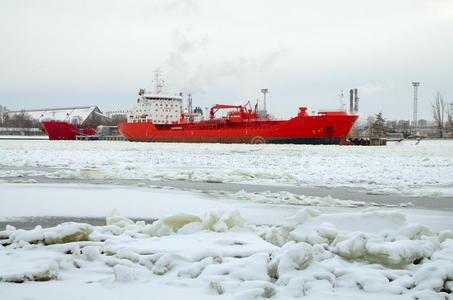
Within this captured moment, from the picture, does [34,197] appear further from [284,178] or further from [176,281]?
[284,178]

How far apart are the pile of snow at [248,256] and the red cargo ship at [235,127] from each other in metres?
29.6

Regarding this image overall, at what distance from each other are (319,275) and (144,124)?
138ft

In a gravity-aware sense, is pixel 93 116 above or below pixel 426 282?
above

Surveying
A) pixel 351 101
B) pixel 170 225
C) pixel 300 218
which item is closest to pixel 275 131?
pixel 300 218

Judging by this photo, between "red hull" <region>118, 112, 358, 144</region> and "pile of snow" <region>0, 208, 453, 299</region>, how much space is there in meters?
29.6

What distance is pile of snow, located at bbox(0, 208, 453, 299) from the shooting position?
248 centimetres

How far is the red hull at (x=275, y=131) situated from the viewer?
32.9 m

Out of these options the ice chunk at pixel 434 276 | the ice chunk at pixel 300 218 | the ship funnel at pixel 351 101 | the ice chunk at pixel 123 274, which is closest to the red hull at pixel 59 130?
the ship funnel at pixel 351 101

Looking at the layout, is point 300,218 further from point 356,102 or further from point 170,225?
point 356,102

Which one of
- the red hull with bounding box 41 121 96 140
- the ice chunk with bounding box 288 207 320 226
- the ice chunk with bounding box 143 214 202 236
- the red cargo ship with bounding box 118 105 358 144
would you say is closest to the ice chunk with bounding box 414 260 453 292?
the ice chunk with bounding box 288 207 320 226

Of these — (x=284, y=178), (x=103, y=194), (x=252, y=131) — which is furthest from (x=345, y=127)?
(x=103, y=194)

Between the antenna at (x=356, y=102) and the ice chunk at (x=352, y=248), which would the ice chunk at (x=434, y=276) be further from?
the antenna at (x=356, y=102)

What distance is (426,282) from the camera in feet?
8.14

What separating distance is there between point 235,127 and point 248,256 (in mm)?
34538
